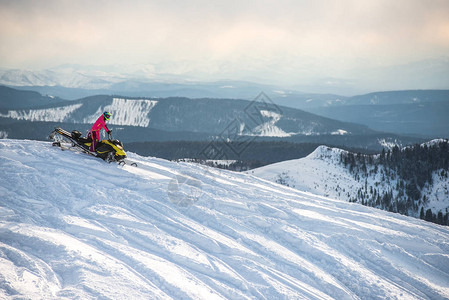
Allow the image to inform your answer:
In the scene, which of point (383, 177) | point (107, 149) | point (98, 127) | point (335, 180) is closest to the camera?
point (98, 127)

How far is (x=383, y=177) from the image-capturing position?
70.1m

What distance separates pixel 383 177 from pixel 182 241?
71.8m

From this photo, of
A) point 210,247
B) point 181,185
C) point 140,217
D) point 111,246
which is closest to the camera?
point 111,246

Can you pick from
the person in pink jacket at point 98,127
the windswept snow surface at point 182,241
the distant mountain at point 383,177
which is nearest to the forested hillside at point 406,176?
the distant mountain at point 383,177

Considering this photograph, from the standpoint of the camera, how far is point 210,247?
32.1ft

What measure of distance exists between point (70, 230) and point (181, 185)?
6010 millimetres

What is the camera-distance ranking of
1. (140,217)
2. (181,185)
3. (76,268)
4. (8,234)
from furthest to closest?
(181,185) → (140,217) → (8,234) → (76,268)

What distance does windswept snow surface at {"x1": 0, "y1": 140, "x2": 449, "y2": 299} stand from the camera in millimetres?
7391

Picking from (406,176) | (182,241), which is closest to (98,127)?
(182,241)

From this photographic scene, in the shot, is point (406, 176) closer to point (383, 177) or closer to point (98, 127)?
point (383, 177)

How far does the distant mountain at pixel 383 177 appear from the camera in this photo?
193 ft

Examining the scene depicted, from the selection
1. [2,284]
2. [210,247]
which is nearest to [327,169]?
[210,247]

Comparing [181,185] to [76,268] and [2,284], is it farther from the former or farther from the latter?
[2,284]

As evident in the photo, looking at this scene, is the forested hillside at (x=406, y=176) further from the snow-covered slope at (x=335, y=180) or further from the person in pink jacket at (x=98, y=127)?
the person in pink jacket at (x=98, y=127)
